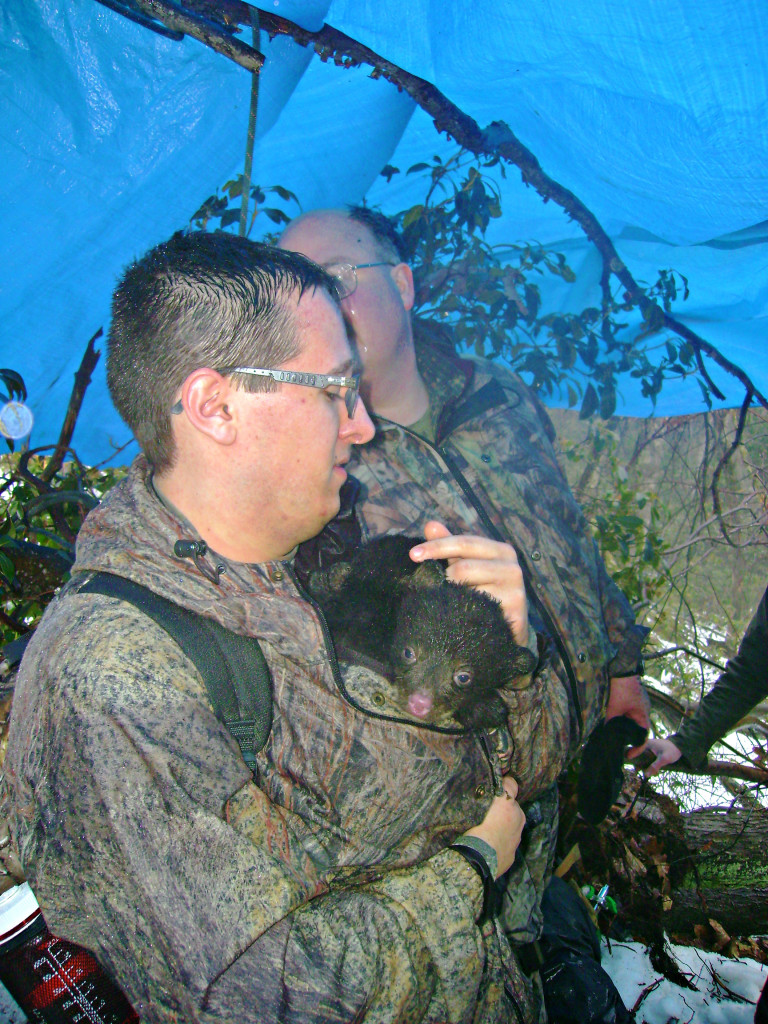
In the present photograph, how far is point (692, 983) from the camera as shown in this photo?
111 inches

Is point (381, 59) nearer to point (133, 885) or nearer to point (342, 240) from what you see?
point (342, 240)

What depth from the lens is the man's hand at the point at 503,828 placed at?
5.50 ft

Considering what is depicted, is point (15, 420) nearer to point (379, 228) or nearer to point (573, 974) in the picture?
point (379, 228)

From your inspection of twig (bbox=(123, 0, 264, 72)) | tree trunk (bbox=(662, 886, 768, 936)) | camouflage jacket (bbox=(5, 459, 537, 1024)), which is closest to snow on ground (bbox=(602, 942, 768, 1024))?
tree trunk (bbox=(662, 886, 768, 936))

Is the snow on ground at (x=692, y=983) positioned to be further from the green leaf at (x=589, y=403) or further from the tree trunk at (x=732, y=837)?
the green leaf at (x=589, y=403)

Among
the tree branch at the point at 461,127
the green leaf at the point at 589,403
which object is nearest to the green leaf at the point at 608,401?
the green leaf at the point at 589,403

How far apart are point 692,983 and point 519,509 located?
246 centimetres

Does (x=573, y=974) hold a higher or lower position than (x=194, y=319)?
lower

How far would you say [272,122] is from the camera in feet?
8.09

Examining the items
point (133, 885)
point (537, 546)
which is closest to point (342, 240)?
point (537, 546)

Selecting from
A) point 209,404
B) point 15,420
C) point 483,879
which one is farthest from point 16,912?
point 15,420

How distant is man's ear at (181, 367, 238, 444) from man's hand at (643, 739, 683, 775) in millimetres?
2968

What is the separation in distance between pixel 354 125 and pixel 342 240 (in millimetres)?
483

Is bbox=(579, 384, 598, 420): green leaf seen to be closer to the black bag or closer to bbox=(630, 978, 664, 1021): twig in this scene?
the black bag
